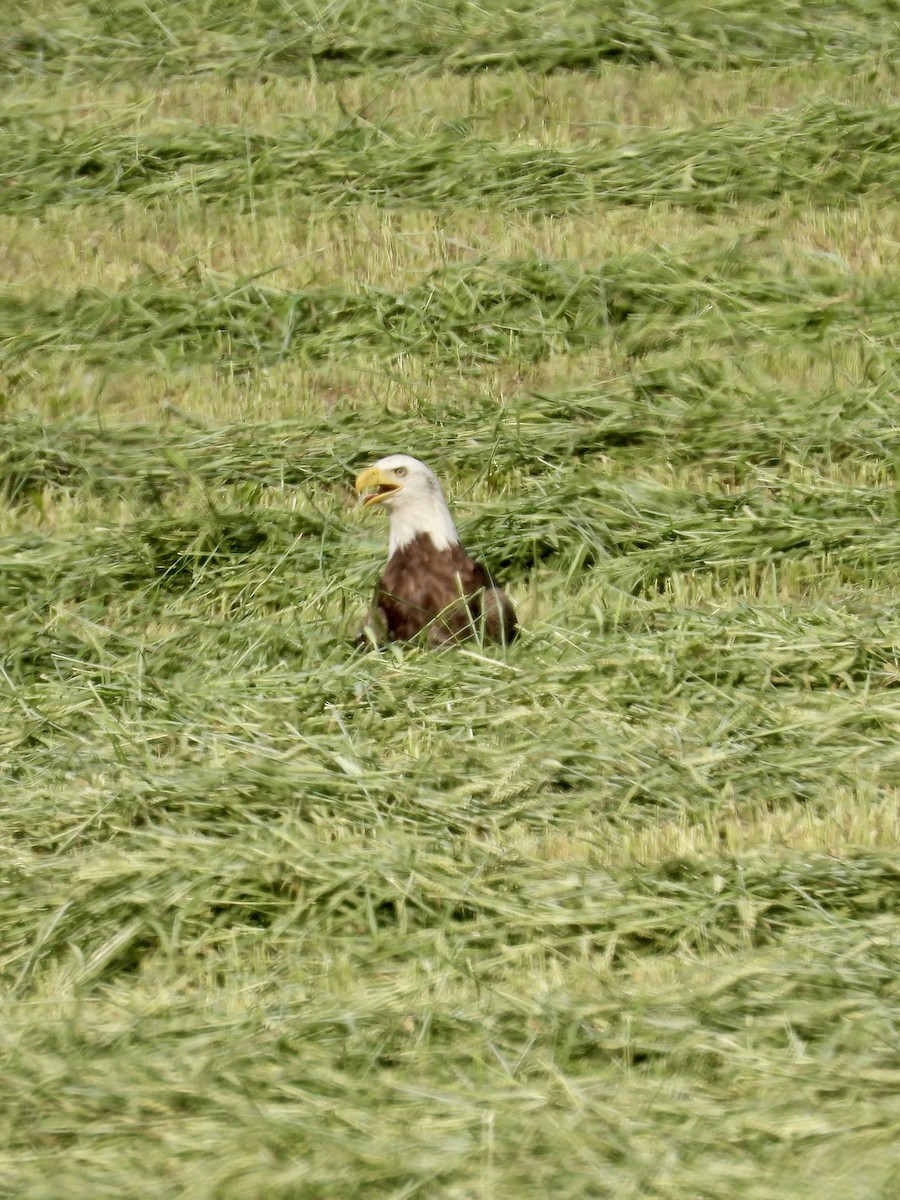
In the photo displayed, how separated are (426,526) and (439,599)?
11.0 inches

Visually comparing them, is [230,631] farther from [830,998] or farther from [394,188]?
[394,188]

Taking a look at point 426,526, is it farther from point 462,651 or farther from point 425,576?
point 462,651

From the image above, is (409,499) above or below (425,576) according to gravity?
above

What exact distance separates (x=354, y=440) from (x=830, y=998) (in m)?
4.07

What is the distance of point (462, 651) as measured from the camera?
6.20m

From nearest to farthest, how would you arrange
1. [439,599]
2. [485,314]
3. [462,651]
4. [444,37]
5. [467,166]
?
[462,651], [439,599], [485,314], [467,166], [444,37]

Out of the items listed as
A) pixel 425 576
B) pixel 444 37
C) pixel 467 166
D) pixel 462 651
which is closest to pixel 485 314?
pixel 467 166

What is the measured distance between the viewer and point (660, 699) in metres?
5.91

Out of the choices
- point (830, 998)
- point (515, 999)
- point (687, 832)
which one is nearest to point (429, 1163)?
point (515, 999)

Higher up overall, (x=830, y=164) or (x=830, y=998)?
(x=830, y=164)

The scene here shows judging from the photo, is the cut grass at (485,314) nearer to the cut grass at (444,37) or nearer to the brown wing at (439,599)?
the brown wing at (439,599)

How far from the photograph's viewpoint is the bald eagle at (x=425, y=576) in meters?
6.40

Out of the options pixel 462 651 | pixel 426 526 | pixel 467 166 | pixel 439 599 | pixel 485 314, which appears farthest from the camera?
pixel 467 166

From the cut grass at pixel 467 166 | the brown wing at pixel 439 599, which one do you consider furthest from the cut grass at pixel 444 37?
the brown wing at pixel 439 599
